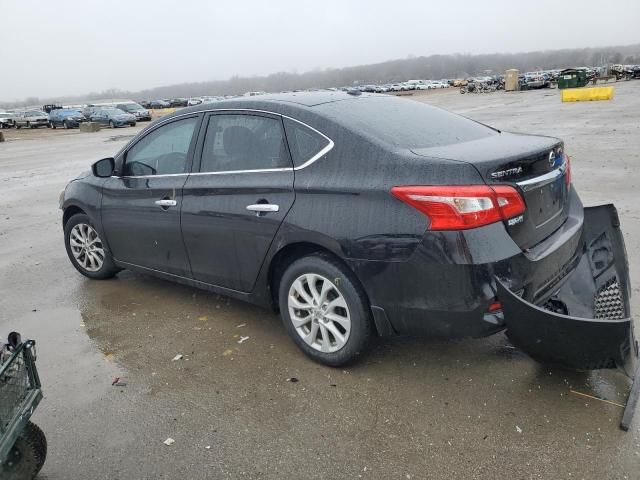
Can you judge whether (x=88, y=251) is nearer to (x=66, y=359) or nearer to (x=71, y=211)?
(x=71, y=211)

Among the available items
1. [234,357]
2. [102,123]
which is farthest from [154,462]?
[102,123]

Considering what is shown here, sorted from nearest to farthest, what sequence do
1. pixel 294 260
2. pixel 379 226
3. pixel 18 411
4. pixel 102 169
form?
pixel 18 411
pixel 379 226
pixel 294 260
pixel 102 169

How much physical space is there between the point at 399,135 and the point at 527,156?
78 cm

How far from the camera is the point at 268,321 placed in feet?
14.7

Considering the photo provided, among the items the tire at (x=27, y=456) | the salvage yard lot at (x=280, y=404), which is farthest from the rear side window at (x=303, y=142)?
the tire at (x=27, y=456)

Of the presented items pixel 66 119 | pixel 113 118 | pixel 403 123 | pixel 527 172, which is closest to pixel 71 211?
pixel 403 123

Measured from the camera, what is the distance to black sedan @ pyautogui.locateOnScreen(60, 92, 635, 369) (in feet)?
9.62

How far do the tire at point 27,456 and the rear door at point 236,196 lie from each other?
1.69 meters

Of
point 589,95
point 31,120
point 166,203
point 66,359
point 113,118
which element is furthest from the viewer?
point 31,120

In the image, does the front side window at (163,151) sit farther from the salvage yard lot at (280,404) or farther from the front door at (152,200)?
the salvage yard lot at (280,404)

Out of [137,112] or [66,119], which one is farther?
[137,112]

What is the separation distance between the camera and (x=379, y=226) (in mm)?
3137

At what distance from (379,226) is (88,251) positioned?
12.0ft

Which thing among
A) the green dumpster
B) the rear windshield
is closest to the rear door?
the rear windshield
